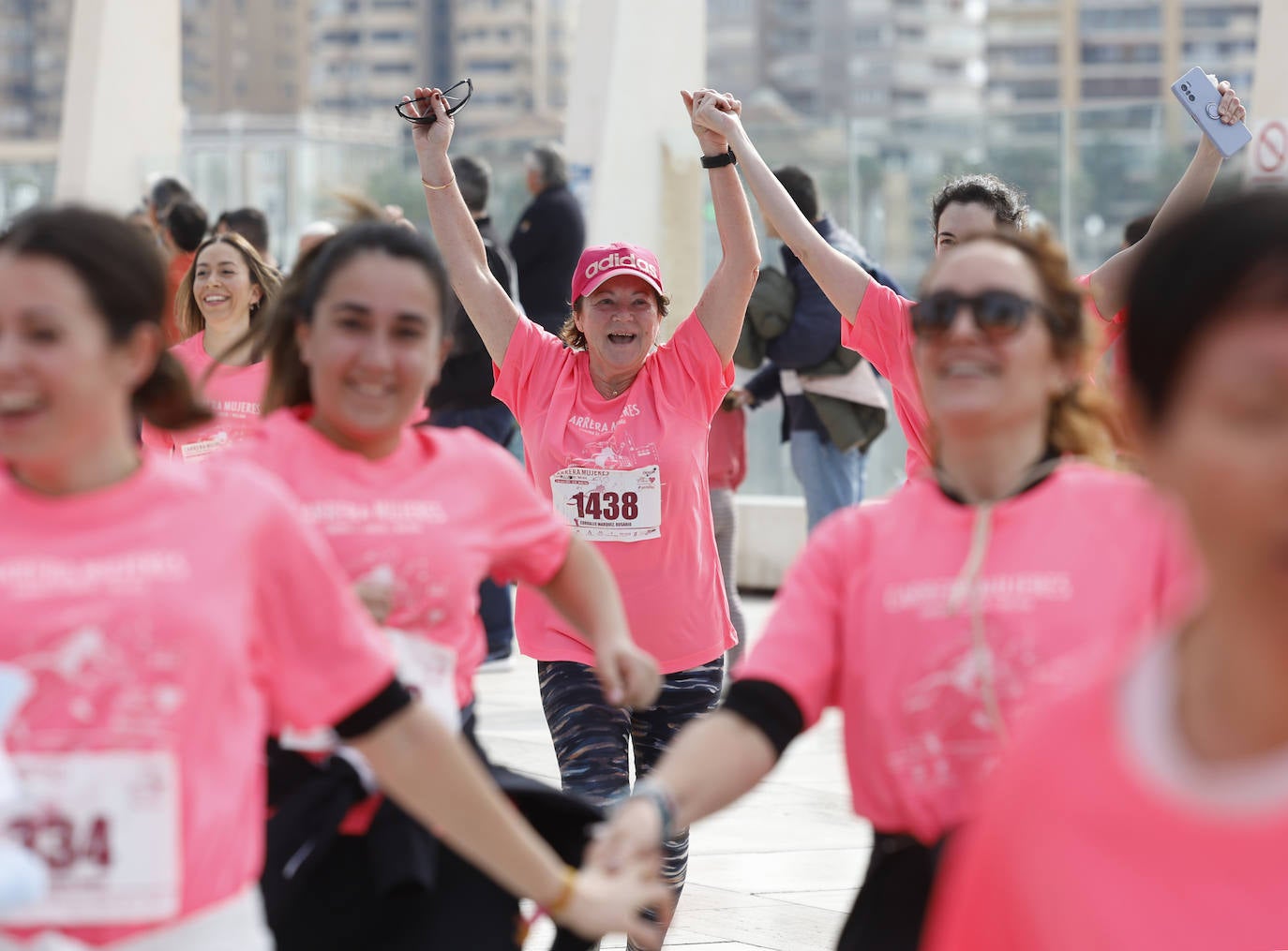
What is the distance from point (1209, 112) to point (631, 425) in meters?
2.04

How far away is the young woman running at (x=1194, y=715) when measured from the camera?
140cm

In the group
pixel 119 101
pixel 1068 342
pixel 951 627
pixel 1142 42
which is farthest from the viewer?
pixel 1142 42

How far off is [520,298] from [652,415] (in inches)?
206

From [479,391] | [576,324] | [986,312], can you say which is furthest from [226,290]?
[986,312]

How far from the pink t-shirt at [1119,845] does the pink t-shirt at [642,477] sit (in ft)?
11.1

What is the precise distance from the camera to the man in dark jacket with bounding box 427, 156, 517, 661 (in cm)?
911

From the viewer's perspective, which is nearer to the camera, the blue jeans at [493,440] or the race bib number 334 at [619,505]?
the race bib number 334 at [619,505]

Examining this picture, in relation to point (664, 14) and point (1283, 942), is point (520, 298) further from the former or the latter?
point (1283, 942)

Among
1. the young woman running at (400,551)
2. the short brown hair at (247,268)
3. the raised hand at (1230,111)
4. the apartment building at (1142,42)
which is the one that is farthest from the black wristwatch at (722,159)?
the apartment building at (1142,42)

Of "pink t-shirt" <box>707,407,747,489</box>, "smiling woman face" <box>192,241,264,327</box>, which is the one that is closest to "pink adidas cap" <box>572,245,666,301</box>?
"smiling woman face" <box>192,241,264,327</box>

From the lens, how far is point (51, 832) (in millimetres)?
2395

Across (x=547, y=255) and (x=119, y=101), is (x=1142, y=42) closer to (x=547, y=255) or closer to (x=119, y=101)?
(x=119, y=101)

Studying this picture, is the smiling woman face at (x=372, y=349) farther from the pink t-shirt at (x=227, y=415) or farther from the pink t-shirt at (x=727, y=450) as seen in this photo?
the pink t-shirt at (x=727, y=450)

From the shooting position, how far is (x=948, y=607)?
268cm
